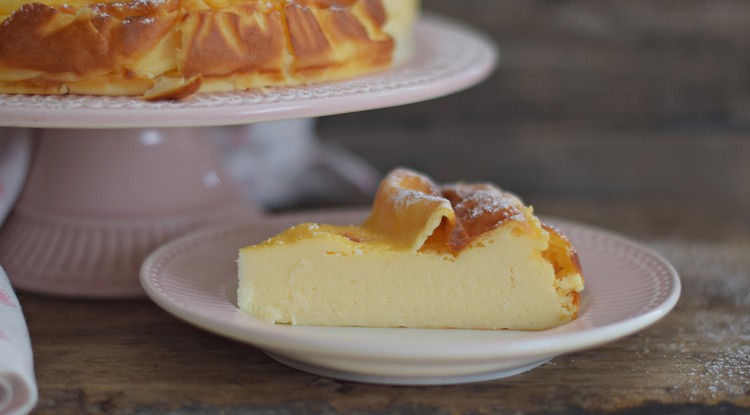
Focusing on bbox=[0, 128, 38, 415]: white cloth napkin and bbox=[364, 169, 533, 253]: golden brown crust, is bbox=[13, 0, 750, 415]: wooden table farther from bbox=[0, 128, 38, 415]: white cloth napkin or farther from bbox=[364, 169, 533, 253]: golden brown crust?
bbox=[0, 128, 38, 415]: white cloth napkin

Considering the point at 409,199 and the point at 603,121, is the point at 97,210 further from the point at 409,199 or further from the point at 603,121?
the point at 603,121

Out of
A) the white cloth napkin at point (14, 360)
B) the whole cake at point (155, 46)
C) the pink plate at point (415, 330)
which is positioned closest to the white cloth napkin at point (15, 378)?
the white cloth napkin at point (14, 360)

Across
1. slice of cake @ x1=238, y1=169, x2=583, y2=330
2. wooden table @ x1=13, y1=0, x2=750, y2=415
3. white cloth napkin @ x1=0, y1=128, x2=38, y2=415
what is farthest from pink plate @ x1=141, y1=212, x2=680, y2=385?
wooden table @ x1=13, y1=0, x2=750, y2=415

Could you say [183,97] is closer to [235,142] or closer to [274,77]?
[274,77]

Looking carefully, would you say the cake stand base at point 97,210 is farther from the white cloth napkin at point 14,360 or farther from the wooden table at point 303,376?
the white cloth napkin at point 14,360

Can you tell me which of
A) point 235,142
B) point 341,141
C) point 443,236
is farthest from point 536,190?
point 443,236
